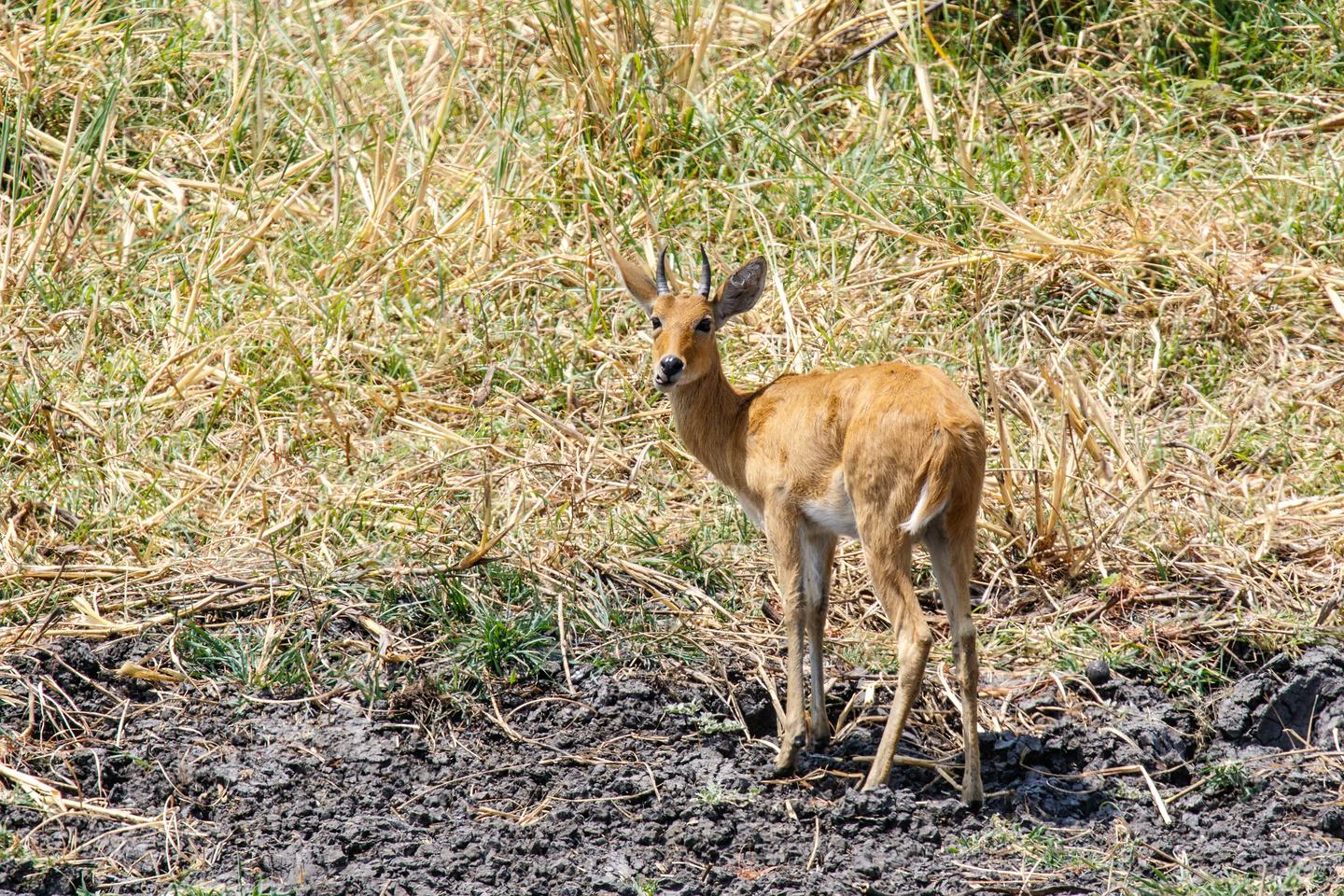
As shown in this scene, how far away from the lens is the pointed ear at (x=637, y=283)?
19.4 feet

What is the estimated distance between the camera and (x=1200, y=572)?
5.95 m

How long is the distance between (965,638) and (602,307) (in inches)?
137

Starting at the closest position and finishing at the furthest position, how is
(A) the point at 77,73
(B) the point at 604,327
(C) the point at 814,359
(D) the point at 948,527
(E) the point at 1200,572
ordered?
(D) the point at 948,527, (E) the point at 1200,572, (C) the point at 814,359, (B) the point at 604,327, (A) the point at 77,73

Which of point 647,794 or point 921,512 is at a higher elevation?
point 921,512

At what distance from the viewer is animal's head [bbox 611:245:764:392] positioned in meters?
5.69

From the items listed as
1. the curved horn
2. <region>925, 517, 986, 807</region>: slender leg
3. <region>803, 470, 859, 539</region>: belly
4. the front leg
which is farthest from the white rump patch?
the curved horn

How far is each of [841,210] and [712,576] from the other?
8.77 feet

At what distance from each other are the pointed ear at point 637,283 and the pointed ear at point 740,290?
0.27m

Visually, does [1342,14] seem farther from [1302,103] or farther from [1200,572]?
[1200,572]

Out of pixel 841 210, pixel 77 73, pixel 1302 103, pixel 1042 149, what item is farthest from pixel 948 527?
pixel 77 73

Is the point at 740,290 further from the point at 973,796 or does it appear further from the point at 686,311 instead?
the point at 973,796

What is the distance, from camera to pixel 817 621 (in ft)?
17.9

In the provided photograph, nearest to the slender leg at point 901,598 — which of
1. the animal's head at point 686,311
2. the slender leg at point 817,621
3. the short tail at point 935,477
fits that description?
the short tail at point 935,477

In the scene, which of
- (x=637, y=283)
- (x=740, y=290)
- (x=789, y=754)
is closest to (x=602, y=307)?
(x=637, y=283)
